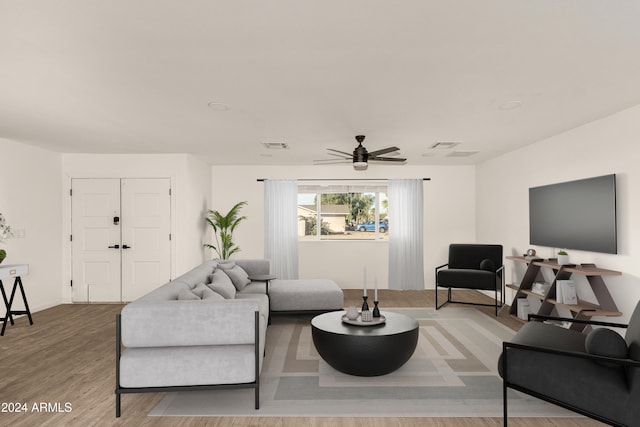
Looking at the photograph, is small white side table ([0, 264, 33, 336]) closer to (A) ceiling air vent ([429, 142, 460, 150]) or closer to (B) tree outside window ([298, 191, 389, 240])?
(B) tree outside window ([298, 191, 389, 240])

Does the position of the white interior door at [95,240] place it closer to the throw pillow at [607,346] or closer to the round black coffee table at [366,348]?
the round black coffee table at [366,348]

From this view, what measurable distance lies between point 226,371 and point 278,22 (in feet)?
7.39

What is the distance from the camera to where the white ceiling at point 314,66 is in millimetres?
2064

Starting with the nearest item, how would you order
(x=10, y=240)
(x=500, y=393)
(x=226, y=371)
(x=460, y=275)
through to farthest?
(x=226, y=371)
(x=500, y=393)
(x=10, y=240)
(x=460, y=275)

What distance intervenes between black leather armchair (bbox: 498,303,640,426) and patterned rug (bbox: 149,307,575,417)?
1.27 feet

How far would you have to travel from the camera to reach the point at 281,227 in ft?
24.7

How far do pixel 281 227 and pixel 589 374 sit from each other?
5792 millimetres

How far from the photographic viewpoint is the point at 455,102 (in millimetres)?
3643

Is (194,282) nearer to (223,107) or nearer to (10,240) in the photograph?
(223,107)

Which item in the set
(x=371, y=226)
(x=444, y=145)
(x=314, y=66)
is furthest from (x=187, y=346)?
(x=371, y=226)

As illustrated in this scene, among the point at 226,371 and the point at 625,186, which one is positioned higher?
the point at 625,186

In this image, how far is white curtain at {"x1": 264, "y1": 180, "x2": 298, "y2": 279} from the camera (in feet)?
24.7

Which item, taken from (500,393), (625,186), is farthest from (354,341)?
(625,186)

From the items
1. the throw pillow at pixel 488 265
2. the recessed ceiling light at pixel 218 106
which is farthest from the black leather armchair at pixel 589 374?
the throw pillow at pixel 488 265
